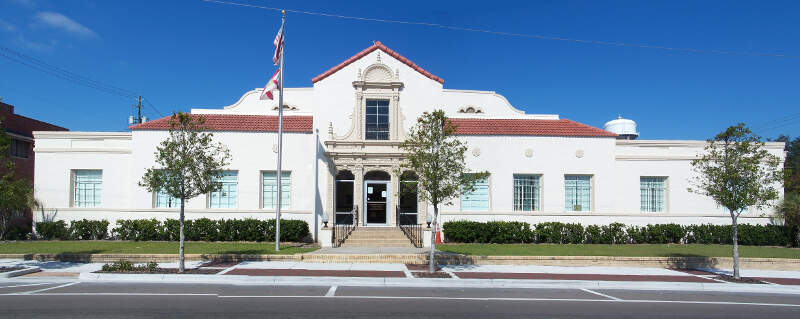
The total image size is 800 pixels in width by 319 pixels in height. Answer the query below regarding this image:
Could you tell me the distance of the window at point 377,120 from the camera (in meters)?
19.8

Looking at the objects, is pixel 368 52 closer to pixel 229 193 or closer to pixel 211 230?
pixel 229 193

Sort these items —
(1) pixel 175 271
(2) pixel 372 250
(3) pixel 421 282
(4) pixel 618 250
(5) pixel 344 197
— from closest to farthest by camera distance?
(3) pixel 421 282 < (1) pixel 175 271 < (2) pixel 372 250 < (4) pixel 618 250 < (5) pixel 344 197

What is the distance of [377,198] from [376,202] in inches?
7.1

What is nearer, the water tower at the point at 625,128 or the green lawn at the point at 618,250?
the green lawn at the point at 618,250

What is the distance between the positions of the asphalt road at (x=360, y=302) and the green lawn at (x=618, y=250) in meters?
4.59

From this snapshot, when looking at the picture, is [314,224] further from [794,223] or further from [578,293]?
[794,223]

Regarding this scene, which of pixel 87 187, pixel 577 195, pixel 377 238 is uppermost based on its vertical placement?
pixel 87 187

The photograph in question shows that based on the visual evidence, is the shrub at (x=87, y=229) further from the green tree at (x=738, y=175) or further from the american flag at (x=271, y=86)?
the green tree at (x=738, y=175)

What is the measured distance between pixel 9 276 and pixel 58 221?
8.14m

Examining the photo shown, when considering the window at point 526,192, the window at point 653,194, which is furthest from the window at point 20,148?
the window at point 653,194

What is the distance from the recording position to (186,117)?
41.6 ft

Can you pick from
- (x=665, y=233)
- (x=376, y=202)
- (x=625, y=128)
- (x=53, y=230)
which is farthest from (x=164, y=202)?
(x=625, y=128)

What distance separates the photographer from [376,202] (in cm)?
1977

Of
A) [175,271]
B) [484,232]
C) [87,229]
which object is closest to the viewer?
[175,271]
